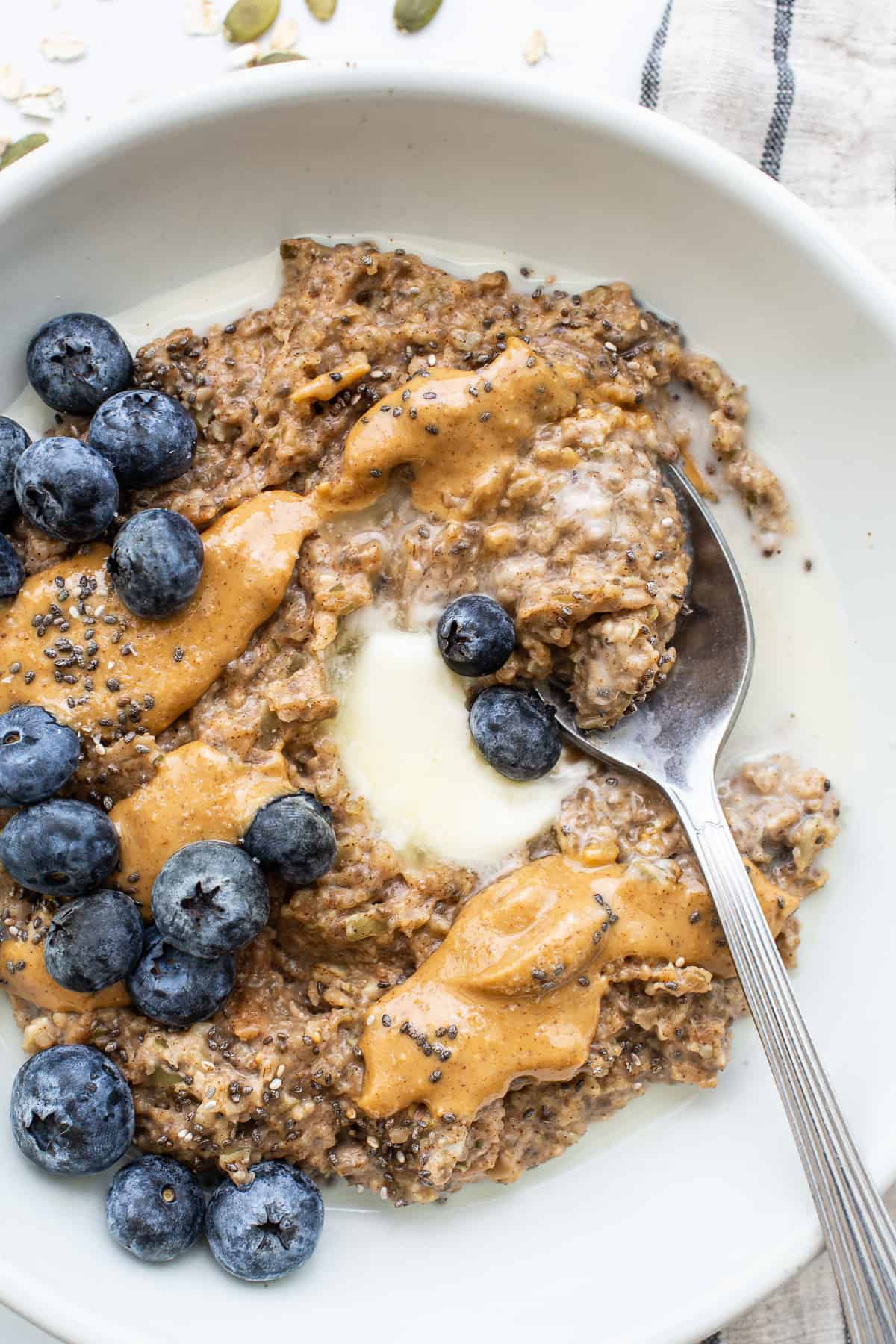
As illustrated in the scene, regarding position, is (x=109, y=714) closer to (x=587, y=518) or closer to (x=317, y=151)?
(x=587, y=518)

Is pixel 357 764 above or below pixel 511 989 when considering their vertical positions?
above

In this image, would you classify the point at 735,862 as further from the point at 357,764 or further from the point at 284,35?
the point at 284,35

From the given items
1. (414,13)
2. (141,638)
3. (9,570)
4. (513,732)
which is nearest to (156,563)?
(141,638)

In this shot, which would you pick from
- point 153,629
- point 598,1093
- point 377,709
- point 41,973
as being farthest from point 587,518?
point 41,973

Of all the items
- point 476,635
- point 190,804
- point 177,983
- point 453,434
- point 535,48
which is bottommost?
point 177,983

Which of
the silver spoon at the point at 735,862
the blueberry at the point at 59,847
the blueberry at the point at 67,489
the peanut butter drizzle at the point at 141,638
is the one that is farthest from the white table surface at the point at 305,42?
the blueberry at the point at 59,847

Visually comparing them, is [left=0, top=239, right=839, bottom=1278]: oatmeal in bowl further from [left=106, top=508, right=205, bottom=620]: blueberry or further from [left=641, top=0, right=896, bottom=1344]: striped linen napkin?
[left=641, top=0, right=896, bottom=1344]: striped linen napkin

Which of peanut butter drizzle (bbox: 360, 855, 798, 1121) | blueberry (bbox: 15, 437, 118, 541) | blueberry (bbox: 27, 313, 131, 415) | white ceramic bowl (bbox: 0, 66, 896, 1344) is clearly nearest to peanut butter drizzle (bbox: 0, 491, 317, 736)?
blueberry (bbox: 15, 437, 118, 541)
